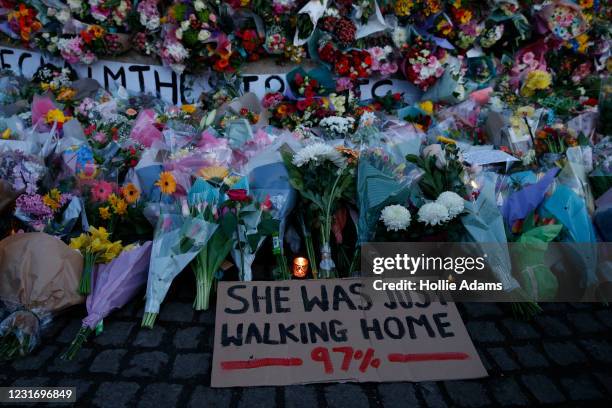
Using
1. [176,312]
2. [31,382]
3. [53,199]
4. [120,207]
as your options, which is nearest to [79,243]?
[120,207]

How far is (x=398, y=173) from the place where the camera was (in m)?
3.24

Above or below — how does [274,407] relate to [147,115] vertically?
below

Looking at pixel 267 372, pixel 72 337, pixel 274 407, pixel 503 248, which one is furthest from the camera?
pixel 503 248

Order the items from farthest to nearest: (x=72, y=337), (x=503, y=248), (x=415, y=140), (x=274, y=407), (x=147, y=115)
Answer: (x=147, y=115), (x=415, y=140), (x=503, y=248), (x=72, y=337), (x=274, y=407)

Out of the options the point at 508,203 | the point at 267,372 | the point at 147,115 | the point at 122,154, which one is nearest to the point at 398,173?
the point at 508,203

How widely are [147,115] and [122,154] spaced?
710mm

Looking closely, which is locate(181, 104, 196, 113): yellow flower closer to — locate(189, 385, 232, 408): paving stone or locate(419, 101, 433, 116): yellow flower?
locate(419, 101, 433, 116): yellow flower

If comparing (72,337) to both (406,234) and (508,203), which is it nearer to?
(406,234)

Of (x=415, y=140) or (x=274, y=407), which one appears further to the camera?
(x=415, y=140)

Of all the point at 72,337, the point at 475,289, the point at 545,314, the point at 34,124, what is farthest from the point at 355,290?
the point at 34,124

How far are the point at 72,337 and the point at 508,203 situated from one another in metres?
2.87

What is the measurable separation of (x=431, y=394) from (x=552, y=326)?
1.05 metres

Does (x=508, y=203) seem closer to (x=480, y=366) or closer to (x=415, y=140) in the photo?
(x=415, y=140)

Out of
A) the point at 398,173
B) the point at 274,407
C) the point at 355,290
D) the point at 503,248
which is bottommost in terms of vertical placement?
the point at 274,407
